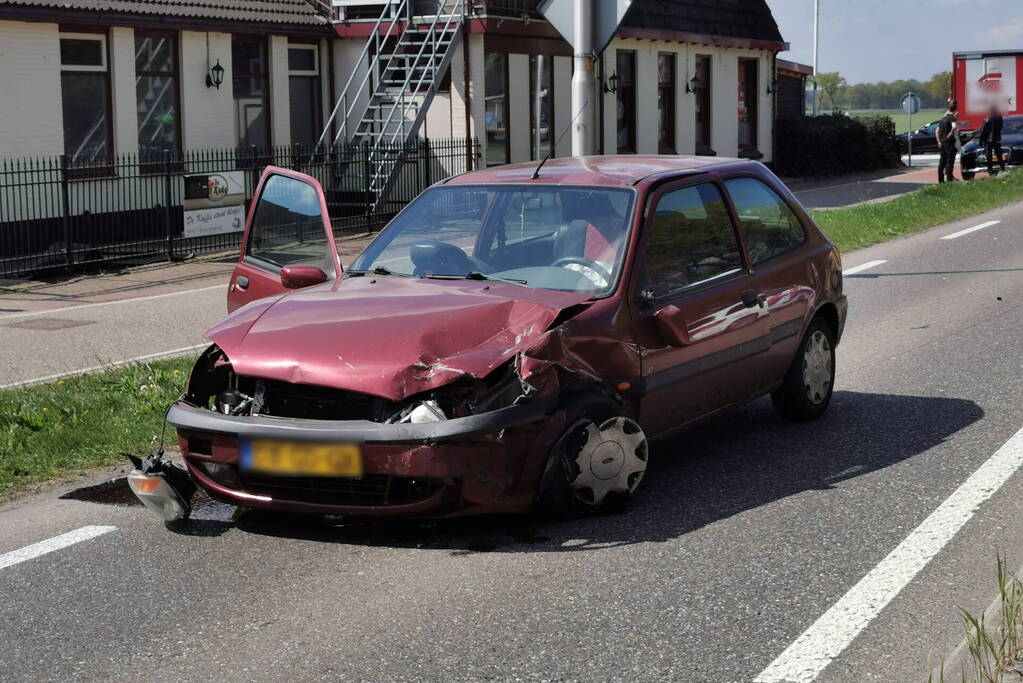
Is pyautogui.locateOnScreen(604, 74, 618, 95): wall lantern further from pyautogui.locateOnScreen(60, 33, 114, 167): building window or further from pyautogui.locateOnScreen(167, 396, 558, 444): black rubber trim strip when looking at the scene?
pyautogui.locateOnScreen(167, 396, 558, 444): black rubber trim strip

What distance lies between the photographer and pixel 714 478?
261 inches

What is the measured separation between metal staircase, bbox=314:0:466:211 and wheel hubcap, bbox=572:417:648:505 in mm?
17670

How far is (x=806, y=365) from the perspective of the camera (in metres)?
7.69

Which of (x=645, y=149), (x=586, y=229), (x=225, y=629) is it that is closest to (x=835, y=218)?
(x=645, y=149)

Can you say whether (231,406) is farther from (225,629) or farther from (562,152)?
(562,152)

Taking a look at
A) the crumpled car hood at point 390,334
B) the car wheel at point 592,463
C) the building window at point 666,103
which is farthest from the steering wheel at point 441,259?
the building window at point 666,103

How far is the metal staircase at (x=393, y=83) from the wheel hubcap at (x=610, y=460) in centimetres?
1767

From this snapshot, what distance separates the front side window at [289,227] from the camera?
721 centimetres

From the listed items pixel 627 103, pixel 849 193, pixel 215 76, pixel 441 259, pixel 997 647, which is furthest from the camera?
pixel 849 193

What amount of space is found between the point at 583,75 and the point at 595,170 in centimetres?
562

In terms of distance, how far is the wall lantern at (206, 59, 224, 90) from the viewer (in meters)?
22.8

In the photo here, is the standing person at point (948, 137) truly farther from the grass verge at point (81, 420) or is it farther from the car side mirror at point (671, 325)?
the car side mirror at point (671, 325)

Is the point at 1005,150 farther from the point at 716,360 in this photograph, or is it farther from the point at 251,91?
the point at 716,360

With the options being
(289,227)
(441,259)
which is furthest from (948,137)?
(441,259)
